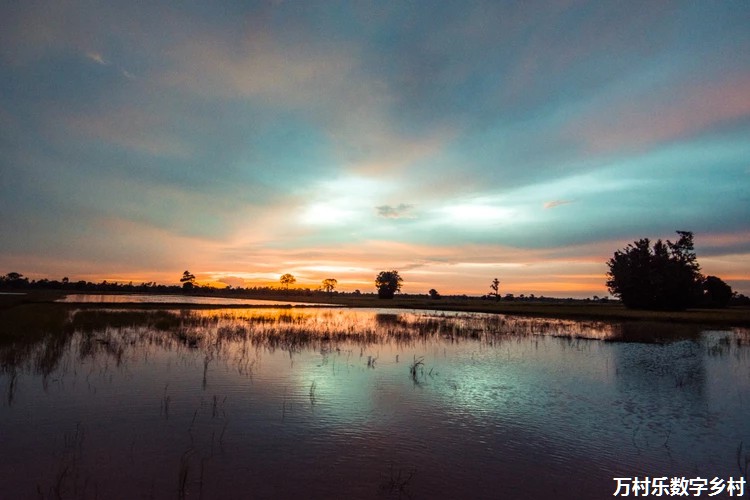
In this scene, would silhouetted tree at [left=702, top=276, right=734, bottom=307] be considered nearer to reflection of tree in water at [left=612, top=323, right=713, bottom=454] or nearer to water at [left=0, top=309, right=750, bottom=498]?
reflection of tree in water at [left=612, top=323, right=713, bottom=454]

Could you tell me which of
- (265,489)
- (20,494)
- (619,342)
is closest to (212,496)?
(265,489)

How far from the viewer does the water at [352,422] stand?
765 centimetres

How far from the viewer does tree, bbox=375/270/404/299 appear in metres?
182

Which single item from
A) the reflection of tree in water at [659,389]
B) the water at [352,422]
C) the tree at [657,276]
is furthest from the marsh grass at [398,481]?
the tree at [657,276]

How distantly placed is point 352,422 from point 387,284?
570ft

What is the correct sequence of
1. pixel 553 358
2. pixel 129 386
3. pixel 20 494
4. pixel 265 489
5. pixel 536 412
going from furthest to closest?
pixel 553 358
pixel 129 386
pixel 536 412
pixel 265 489
pixel 20 494

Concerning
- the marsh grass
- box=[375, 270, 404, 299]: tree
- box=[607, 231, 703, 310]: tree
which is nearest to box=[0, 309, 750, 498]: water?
the marsh grass

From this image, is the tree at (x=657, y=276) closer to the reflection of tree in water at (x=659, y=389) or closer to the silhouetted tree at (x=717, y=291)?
the silhouetted tree at (x=717, y=291)

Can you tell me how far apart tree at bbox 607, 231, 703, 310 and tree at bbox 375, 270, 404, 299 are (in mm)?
98844

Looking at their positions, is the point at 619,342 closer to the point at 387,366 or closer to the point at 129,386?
the point at 387,366

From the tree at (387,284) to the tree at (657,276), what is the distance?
9884 centimetres

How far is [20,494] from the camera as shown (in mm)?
6773

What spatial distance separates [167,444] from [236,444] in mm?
1496

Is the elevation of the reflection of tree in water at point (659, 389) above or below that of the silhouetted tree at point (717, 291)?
below
